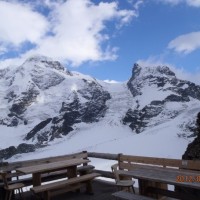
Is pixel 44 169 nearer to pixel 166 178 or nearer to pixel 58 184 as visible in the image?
pixel 58 184

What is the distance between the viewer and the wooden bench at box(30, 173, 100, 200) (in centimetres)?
877

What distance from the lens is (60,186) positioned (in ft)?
30.0

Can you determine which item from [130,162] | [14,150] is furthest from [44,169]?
[14,150]

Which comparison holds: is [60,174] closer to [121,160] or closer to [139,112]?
[121,160]

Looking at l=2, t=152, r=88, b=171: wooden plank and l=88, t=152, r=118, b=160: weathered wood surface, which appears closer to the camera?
l=2, t=152, r=88, b=171: wooden plank

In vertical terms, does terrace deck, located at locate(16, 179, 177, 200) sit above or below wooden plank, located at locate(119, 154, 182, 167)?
below

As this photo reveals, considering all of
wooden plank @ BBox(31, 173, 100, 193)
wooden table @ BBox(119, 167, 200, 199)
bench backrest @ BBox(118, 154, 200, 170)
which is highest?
bench backrest @ BBox(118, 154, 200, 170)

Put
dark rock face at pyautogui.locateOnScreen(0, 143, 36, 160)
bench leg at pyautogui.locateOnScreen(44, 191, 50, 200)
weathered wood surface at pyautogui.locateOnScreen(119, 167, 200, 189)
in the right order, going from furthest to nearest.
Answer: dark rock face at pyautogui.locateOnScreen(0, 143, 36, 160), bench leg at pyautogui.locateOnScreen(44, 191, 50, 200), weathered wood surface at pyautogui.locateOnScreen(119, 167, 200, 189)

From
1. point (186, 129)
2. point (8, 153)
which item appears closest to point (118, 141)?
point (186, 129)

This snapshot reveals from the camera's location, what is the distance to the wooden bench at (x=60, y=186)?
8773 mm

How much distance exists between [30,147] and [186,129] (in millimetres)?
83212

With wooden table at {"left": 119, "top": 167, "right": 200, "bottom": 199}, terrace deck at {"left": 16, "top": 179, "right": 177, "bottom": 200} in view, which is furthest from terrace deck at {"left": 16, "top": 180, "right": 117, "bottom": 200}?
wooden table at {"left": 119, "top": 167, "right": 200, "bottom": 199}

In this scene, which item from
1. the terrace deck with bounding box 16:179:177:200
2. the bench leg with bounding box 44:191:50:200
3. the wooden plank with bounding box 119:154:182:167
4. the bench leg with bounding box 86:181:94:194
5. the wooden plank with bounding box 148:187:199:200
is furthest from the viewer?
the bench leg with bounding box 86:181:94:194

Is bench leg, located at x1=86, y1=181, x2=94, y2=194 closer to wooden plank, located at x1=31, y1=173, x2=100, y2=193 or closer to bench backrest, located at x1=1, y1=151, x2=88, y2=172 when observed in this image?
wooden plank, located at x1=31, y1=173, x2=100, y2=193
